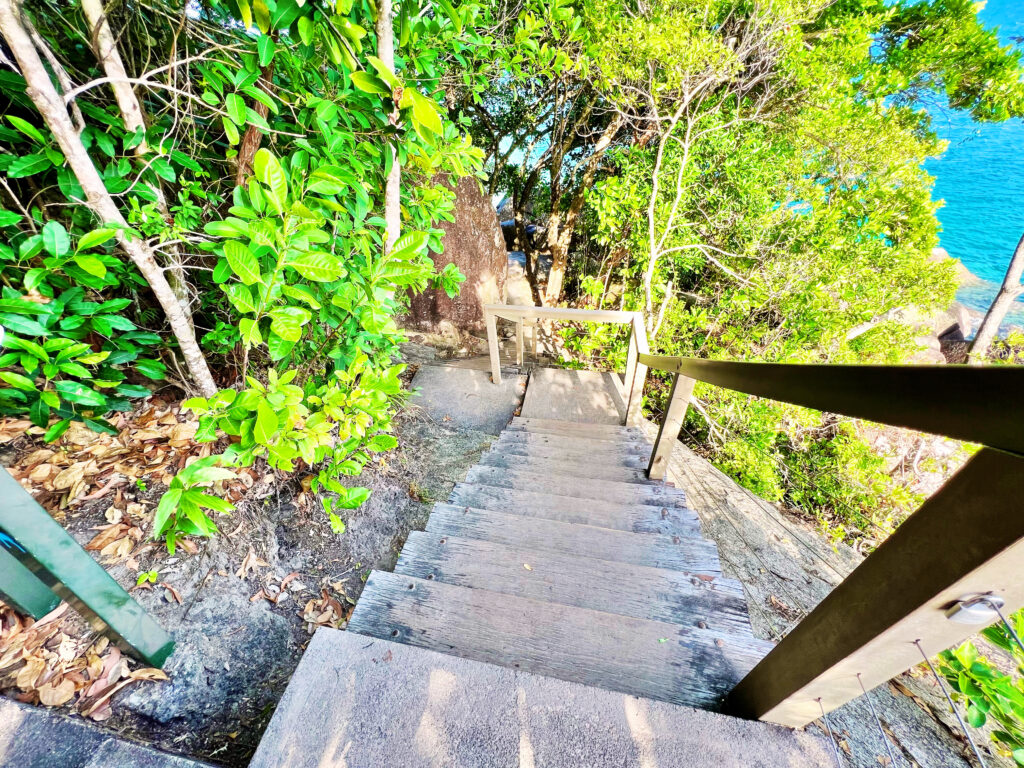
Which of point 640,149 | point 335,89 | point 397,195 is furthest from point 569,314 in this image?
point 640,149

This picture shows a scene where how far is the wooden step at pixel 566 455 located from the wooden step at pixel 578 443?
2 centimetres

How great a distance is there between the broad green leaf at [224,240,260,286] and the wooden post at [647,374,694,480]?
5.69 feet

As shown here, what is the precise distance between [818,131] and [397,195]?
17.1 feet

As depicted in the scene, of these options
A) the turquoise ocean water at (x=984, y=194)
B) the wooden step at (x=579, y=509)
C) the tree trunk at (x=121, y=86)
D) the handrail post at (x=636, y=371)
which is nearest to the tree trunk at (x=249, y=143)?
the tree trunk at (x=121, y=86)

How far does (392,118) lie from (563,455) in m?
2.22

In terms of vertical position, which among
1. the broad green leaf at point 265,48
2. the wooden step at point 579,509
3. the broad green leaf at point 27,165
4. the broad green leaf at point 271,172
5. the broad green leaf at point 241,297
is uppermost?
the broad green leaf at point 265,48

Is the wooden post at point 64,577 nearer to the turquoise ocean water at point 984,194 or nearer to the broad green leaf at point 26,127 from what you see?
the broad green leaf at point 26,127

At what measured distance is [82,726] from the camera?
35.4 inches

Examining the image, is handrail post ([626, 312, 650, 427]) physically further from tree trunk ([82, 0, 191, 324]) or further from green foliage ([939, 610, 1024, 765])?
tree trunk ([82, 0, 191, 324])

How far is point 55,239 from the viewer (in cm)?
108

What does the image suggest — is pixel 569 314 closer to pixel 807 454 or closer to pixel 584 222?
pixel 584 222

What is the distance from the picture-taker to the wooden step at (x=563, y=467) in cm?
246

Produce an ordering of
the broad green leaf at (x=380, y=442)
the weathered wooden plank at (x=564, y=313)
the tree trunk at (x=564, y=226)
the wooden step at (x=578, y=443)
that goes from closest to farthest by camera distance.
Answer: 1. the broad green leaf at (x=380, y=442)
2. the wooden step at (x=578, y=443)
3. the weathered wooden plank at (x=564, y=313)
4. the tree trunk at (x=564, y=226)

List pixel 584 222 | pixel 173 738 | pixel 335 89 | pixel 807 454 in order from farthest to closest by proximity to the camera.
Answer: pixel 584 222, pixel 807 454, pixel 335 89, pixel 173 738
